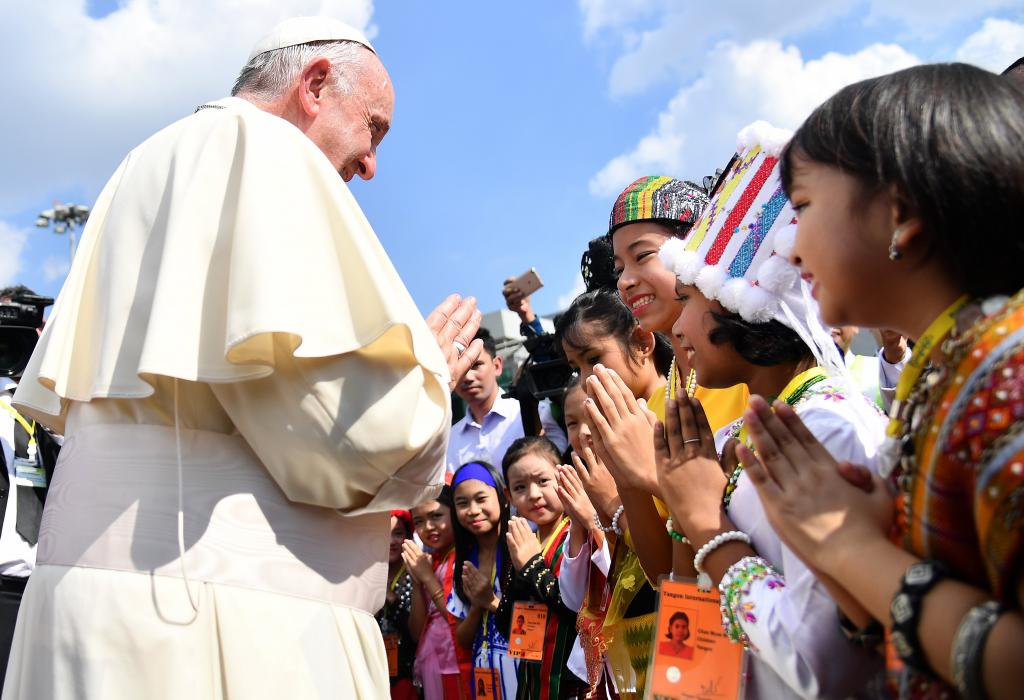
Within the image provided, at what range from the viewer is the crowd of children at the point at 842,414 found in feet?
4.24

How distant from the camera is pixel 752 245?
243cm

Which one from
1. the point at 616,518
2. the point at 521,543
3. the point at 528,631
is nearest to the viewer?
the point at 616,518

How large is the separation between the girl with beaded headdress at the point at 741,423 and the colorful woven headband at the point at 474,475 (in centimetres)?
313

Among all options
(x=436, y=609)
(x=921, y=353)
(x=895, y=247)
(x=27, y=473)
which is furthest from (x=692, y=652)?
(x=27, y=473)

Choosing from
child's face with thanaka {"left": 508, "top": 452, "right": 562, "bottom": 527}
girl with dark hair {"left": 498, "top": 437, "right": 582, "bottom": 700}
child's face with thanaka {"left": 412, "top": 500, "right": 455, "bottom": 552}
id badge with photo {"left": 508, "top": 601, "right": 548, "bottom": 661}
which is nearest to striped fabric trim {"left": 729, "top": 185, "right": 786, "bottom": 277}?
girl with dark hair {"left": 498, "top": 437, "right": 582, "bottom": 700}

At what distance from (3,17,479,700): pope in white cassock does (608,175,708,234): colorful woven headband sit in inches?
54.1

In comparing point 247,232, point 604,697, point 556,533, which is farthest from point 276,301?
point 556,533

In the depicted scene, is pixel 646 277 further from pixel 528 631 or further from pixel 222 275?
pixel 528 631

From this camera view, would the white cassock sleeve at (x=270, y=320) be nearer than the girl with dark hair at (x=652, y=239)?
Yes

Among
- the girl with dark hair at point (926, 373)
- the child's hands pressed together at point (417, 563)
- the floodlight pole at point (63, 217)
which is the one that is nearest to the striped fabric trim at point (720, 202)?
the girl with dark hair at point (926, 373)

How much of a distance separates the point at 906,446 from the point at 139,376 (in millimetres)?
1634

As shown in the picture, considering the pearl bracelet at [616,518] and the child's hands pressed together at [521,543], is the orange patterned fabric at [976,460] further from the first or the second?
the child's hands pressed together at [521,543]

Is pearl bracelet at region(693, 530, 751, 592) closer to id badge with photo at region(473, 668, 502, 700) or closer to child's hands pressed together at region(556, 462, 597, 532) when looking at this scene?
child's hands pressed together at region(556, 462, 597, 532)

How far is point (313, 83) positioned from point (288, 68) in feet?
0.33
